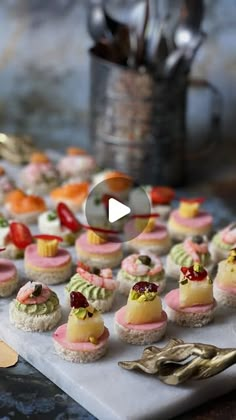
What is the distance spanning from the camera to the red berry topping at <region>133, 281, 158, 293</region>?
172cm

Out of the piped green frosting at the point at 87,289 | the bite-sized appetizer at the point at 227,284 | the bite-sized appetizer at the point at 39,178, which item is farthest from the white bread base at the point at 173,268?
the bite-sized appetizer at the point at 39,178

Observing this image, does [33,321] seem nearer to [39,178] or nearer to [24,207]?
[24,207]

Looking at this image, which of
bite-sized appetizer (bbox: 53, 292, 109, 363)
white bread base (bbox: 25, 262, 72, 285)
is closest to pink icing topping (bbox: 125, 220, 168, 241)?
white bread base (bbox: 25, 262, 72, 285)

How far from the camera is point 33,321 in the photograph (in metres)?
1.74

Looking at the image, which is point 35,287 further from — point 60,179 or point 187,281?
point 60,179

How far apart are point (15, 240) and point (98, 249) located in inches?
7.5

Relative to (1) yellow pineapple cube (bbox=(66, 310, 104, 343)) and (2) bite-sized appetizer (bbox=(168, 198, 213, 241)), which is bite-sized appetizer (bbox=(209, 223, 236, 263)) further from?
(1) yellow pineapple cube (bbox=(66, 310, 104, 343))

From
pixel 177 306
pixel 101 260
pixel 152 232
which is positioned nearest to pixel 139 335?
pixel 177 306

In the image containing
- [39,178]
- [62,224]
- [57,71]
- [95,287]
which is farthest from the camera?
[57,71]

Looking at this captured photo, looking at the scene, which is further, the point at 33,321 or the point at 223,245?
the point at 223,245

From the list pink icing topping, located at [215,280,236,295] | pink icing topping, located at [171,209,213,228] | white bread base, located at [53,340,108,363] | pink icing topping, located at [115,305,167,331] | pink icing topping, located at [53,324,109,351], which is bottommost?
white bread base, located at [53,340,108,363]

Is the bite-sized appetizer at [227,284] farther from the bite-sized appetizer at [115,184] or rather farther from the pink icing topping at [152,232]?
the bite-sized appetizer at [115,184]

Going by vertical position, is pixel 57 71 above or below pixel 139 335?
above

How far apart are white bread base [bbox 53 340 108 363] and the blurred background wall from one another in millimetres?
1379
